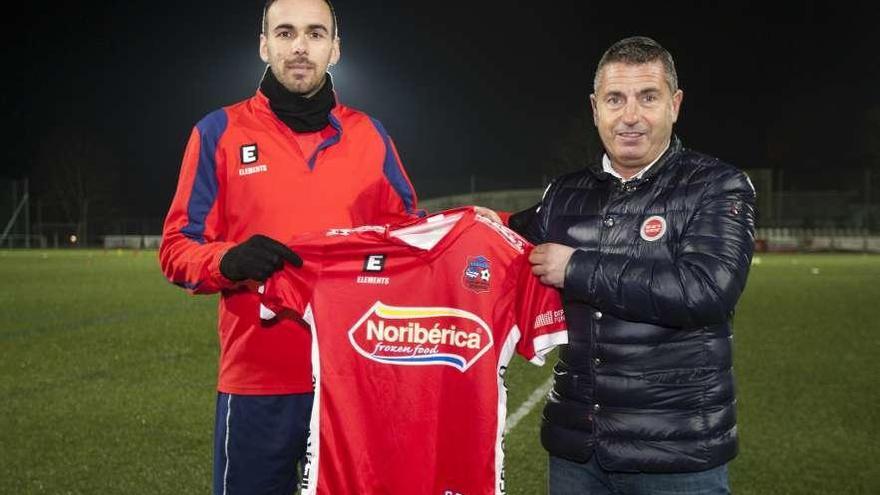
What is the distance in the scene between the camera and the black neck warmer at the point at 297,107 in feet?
10.4

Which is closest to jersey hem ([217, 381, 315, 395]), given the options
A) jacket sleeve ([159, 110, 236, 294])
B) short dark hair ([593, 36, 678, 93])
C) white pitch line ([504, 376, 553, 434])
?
jacket sleeve ([159, 110, 236, 294])

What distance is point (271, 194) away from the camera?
10.1 ft

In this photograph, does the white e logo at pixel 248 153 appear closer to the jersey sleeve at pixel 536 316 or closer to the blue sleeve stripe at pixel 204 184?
the blue sleeve stripe at pixel 204 184

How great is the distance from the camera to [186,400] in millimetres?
7598

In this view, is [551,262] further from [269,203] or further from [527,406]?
[527,406]

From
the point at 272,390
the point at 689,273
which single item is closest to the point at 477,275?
the point at 689,273

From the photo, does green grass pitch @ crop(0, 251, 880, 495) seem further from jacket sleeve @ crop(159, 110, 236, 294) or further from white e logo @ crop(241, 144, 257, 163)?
white e logo @ crop(241, 144, 257, 163)

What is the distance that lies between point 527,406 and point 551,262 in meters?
4.99

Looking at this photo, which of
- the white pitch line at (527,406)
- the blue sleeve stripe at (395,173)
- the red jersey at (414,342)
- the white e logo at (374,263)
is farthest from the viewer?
the white pitch line at (527,406)

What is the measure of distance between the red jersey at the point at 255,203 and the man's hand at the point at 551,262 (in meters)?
0.83

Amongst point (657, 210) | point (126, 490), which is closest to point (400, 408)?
point (657, 210)

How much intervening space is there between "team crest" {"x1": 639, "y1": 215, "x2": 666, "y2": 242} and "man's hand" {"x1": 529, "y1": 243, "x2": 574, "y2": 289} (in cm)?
25

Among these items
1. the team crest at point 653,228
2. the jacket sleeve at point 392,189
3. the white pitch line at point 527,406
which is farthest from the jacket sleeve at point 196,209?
the white pitch line at point 527,406

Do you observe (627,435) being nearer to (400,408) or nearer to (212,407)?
(400,408)
